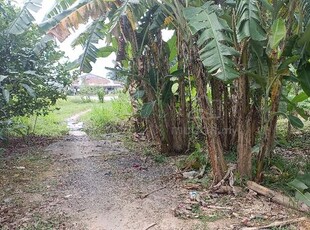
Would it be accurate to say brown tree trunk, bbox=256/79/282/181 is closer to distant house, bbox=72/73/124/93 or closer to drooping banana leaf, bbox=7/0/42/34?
distant house, bbox=72/73/124/93

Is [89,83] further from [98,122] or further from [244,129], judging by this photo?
[244,129]

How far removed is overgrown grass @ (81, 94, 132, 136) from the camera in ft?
26.8

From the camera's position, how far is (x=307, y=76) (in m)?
3.17

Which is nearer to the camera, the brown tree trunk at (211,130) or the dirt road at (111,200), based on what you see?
the dirt road at (111,200)

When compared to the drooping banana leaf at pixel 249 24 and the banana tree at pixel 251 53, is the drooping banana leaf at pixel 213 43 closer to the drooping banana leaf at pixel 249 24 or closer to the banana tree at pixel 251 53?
the banana tree at pixel 251 53

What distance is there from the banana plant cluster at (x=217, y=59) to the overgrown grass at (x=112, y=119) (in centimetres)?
301

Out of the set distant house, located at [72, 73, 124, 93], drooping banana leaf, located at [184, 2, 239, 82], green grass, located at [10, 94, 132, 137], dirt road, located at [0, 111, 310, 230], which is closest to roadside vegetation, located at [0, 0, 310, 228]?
drooping banana leaf, located at [184, 2, 239, 82]

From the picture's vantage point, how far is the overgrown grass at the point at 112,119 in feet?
26.8

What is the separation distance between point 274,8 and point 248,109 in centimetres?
106

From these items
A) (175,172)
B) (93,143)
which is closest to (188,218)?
(175,172)

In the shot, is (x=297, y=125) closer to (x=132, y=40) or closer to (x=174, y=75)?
(x=174, y=75)

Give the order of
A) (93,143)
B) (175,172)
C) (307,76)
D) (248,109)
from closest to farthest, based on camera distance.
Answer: (307,76), (248,109), (175,172), (93,143)

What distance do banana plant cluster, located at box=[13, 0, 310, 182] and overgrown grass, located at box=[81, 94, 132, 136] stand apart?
9.87ft

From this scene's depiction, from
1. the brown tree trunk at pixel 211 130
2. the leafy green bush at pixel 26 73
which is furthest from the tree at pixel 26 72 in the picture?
the brown tree trunk at pixel 211 130
